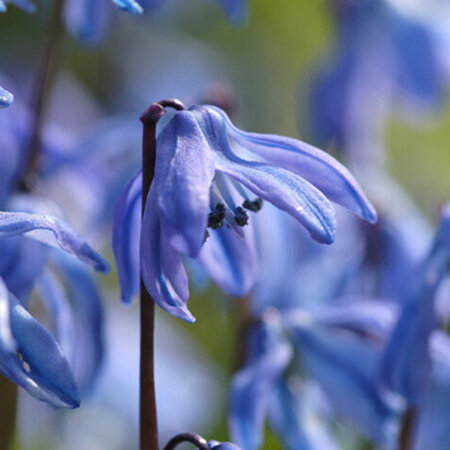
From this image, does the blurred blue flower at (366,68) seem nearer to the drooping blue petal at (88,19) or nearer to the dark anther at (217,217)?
the drooping blue petal at (88,19)

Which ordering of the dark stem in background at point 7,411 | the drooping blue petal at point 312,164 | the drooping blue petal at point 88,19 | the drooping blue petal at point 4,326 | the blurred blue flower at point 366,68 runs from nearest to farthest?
the drooping blue petal at point 4,326
the drooping blue petal at point 312,164
the dark stem in background at point 7,411
the drooping blue petal at point 88,19
the blurred blue flower at point 366,68

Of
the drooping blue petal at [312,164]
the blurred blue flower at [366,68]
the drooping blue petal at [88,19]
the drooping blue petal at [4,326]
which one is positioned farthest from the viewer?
the blurred blue flower at [366,68]

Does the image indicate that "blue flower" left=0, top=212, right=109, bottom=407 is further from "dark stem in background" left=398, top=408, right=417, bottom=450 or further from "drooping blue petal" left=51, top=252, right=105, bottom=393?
"dark stem in background" left=398, top=408, right=417, bottom=450

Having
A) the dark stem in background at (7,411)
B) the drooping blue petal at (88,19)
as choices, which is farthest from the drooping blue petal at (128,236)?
the drooping blue petal at (88,19)

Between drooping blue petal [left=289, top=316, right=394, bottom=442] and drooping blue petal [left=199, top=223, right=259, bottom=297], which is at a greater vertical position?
drooping blue petal [left=199, top=223, right=259, bottom=297]

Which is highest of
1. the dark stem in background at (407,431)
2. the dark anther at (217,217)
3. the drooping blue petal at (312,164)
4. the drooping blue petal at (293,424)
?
the drooping blue petal at (312,164)

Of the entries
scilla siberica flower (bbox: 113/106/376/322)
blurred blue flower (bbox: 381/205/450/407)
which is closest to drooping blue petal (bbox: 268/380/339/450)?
blurred blue flower (bbox: 381/205/450/407)

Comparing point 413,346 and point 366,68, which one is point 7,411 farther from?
point 366,68
